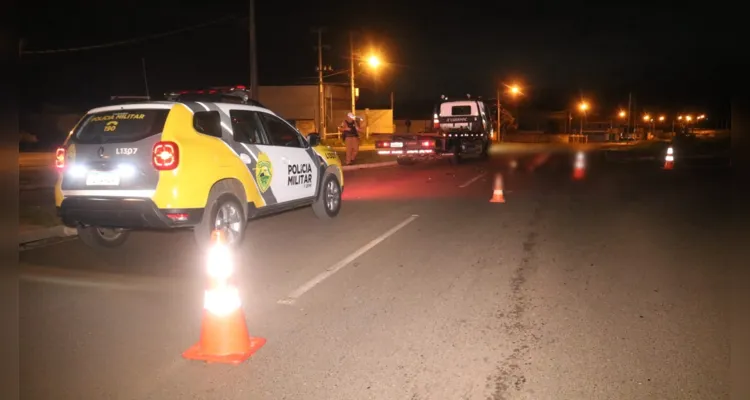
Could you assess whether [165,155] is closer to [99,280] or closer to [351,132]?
[99,280]

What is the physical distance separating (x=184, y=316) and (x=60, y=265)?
10.0ft

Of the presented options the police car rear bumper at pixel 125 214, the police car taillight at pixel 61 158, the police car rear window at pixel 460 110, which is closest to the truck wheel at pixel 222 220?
the police car rear bumper at pixel 125 214

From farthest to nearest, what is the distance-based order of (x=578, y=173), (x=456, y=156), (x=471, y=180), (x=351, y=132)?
1. (x=456, y=156)
2. (x=351, y=132)
3. (x=578, y=173)
4. (x=471, y=180)

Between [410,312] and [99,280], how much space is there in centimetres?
358

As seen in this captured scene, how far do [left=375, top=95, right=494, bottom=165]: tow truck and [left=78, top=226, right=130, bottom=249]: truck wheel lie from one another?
18.0 m

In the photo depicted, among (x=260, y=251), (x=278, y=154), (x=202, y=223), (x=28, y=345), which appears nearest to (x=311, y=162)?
(x=278, y=154)

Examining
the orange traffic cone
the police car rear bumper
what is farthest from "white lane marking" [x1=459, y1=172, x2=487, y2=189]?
the police car rear bumper

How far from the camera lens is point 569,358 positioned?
190 inches

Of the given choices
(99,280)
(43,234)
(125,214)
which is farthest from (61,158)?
(43,234)

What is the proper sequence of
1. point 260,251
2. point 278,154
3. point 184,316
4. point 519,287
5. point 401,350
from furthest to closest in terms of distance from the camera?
point 278,154 → point 260,251 → point 519,287 → point 184,316 → point 401,350

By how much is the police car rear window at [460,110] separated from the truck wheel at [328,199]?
700 inches

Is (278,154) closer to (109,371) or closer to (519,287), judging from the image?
(519,287)

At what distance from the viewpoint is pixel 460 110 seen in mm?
29031

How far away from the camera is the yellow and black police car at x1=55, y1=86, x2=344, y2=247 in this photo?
7633 millimetres
